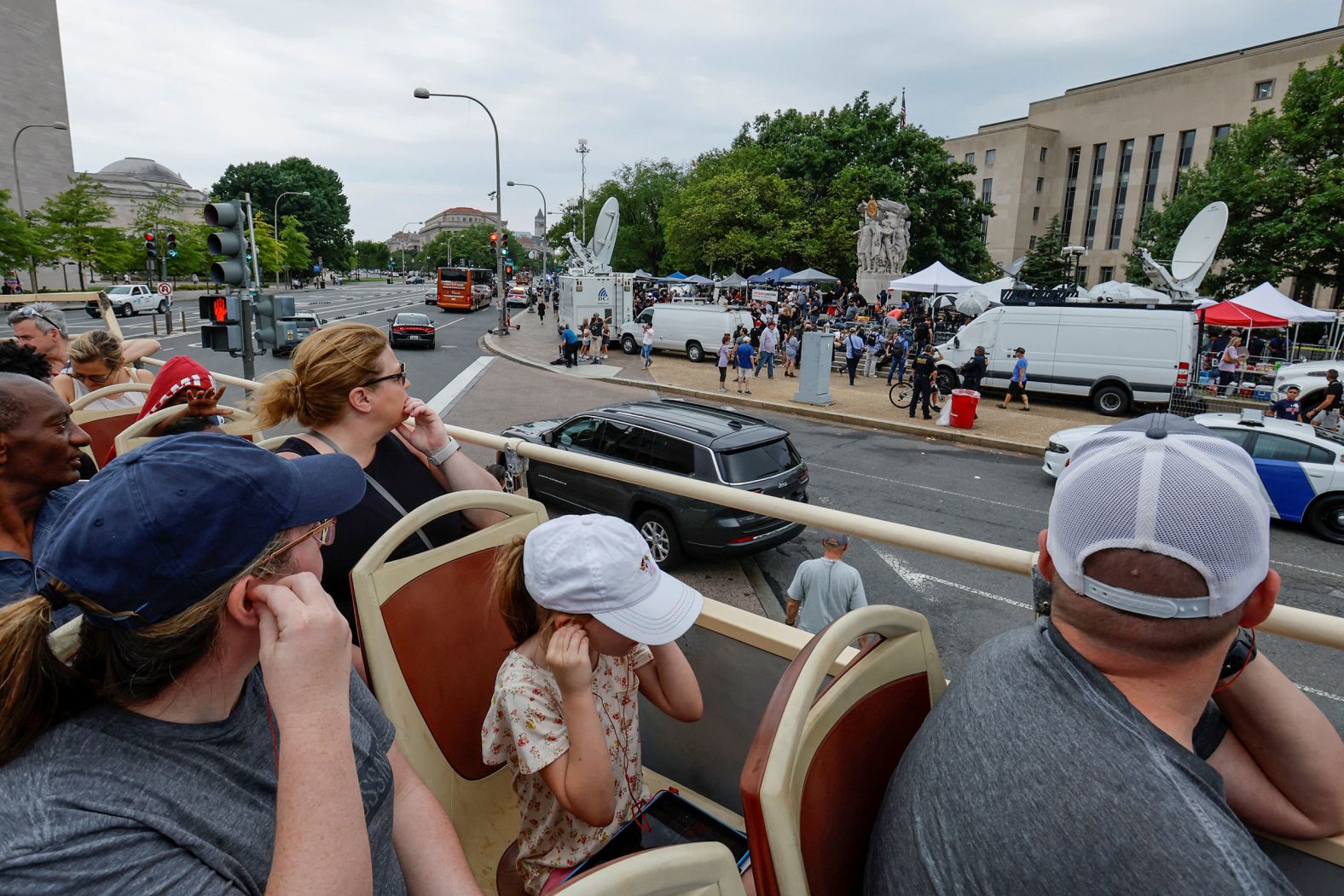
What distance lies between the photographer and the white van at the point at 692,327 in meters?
25.3

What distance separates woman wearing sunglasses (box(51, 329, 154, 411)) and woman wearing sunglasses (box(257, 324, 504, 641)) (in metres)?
2.88

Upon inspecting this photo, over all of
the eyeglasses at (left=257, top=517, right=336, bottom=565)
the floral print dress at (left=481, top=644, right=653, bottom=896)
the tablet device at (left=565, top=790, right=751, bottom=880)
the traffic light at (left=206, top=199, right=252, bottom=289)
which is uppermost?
the traffic light at (left=206, top=199, right=252, bottom=289)

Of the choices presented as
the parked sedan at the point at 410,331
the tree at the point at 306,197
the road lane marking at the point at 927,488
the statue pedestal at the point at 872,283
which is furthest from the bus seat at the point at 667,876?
the tree at the point at 306,197

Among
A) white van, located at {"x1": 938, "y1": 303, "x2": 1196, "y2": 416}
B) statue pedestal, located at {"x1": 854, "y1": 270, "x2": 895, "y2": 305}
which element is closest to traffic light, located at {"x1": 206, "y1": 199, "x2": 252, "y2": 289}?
white van, located at {"x1": 938, "y1": 303, "x2": 1196, "y2": 416}

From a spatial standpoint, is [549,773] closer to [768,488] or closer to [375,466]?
[375,466]

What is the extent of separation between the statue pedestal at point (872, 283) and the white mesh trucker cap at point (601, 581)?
3020cm

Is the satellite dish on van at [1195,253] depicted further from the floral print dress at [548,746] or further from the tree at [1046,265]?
the tree at [1046,265]

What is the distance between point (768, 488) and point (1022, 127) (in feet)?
234

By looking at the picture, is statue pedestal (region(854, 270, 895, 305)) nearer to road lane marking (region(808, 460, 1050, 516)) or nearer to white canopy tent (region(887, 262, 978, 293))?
→ white canopy tent (region(887, 262, 978, 293))

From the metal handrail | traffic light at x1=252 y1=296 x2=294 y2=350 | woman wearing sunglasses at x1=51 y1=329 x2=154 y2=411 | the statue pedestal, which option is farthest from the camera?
the statue pedestal

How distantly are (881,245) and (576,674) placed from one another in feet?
102

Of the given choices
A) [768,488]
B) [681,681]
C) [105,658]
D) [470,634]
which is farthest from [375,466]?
[768,488]

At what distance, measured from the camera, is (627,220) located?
6800 cm

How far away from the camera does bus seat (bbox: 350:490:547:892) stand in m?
1.90
